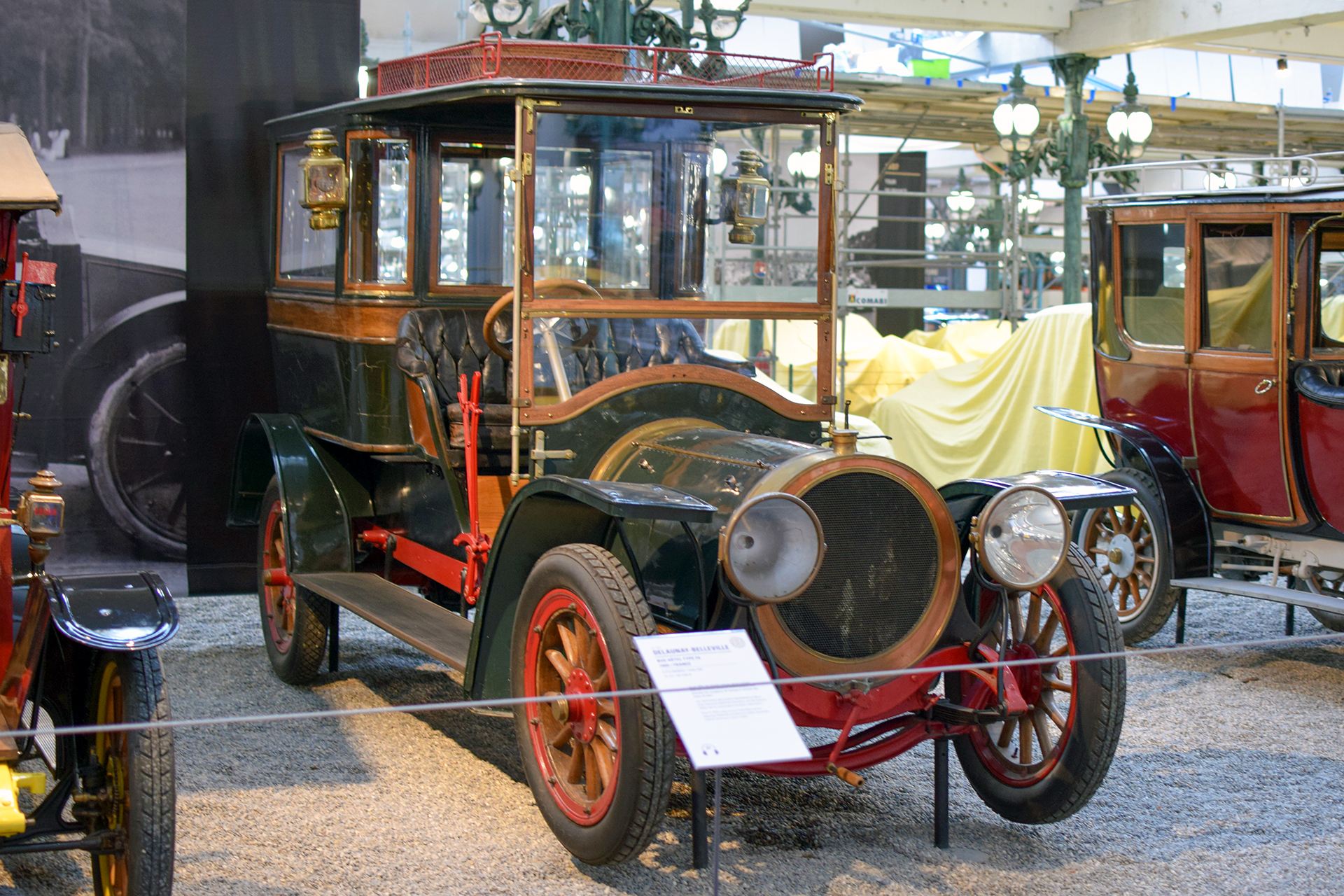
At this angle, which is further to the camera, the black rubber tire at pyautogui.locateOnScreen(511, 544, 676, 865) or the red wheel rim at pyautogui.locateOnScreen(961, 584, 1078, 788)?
the red wheel rim at pyautogui.locateOnScreen(961, 584, 1078, 788)

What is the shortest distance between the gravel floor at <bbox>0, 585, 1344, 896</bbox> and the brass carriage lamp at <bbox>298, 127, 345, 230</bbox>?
1719 mm

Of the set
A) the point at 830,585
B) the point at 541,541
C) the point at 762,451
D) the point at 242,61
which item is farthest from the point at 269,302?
the point at 830,585

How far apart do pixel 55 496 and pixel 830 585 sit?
5.79 ft

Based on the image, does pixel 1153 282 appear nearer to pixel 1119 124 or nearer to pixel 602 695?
pixel 602 695

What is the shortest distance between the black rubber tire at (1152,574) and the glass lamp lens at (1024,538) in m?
2.40

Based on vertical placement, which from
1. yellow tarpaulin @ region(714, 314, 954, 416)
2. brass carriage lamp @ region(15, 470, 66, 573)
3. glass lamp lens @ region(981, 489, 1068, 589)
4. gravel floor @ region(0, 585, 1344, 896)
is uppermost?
yellow tarpaulin @ region(714, 314, 954, 416)

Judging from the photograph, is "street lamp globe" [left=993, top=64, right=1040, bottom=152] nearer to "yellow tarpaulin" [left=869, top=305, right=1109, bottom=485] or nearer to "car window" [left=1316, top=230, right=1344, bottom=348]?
"yellow tarpaulin" [left=869, top=305, right=1109, bottom=485]

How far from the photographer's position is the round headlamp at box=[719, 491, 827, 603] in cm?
306

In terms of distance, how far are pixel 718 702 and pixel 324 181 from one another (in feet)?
8.26

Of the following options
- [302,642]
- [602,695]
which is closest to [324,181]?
[302,642]

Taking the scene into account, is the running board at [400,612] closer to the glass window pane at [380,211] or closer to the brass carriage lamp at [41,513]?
the glass window pane at [380,211]

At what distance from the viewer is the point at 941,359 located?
12.5m

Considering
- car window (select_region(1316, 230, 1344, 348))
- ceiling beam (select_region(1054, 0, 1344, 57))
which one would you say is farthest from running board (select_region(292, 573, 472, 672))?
ceiling beam (select_region(1054, 0, 1344, 57))

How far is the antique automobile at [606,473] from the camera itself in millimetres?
3285
